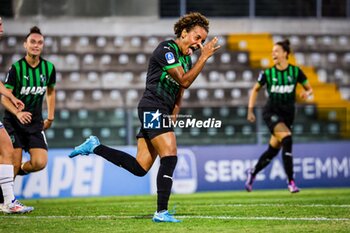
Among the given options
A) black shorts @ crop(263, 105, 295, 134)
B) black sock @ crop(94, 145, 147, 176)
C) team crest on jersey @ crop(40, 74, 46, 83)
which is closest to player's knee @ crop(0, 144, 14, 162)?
black sock @ crop(94, 145, 147, 176)

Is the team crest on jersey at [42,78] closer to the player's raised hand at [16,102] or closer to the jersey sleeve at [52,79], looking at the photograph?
the jersey sleeve at [52,79]

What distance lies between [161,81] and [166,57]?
0.29 metres

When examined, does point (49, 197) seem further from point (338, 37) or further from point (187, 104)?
point (338, 37)

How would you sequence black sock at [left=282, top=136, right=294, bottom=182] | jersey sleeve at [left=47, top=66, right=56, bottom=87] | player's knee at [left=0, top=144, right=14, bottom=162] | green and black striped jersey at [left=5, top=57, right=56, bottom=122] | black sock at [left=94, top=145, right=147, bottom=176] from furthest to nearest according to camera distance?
black sock at [left=282, top=136, right=294, bottom=182] → jersey sleeve at [left=47, top=66, right=56, bottom=87] → green and black striped jersey at [left=5, top=57, right=56, bottom=122] → player's knee at [left=0, top=144, right=14, bottom=162] → black sock at [left=94, top=145, right=147, bottom=176]

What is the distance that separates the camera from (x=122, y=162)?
8344 mm

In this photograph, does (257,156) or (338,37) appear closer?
(257,156)

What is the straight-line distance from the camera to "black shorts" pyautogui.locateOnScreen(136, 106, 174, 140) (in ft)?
25.6

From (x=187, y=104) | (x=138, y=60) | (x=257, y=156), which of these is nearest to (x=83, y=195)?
(x=257, y=156)

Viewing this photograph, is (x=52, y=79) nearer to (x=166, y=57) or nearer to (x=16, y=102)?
(x=16, y=102)

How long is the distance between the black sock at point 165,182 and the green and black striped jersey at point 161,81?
21.7 inches

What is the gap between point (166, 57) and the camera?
782 centimetres

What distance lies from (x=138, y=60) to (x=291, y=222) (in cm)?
1152

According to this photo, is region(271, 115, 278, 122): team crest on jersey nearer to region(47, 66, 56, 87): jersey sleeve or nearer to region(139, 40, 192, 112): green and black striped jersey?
region(47, 66, 56, 87): jersey sleeve

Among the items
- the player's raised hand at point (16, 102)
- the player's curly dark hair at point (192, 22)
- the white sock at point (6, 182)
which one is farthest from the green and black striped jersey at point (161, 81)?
the white sock at point (6, 182)
